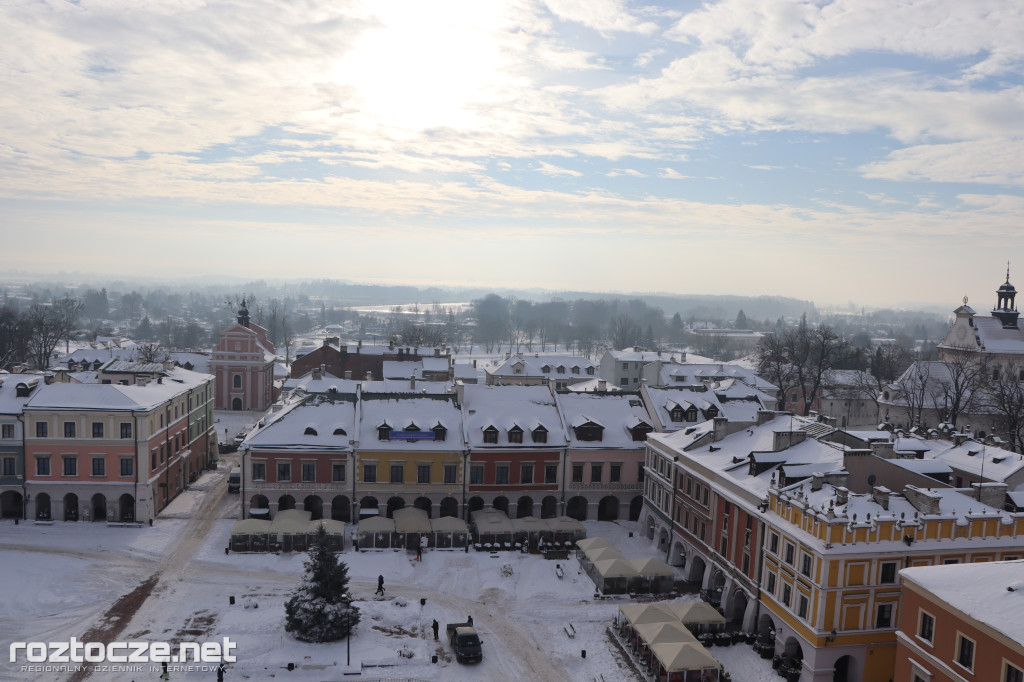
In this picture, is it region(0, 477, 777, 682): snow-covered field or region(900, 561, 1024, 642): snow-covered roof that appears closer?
region(900, 561, 1024, 642): snow-covered roof

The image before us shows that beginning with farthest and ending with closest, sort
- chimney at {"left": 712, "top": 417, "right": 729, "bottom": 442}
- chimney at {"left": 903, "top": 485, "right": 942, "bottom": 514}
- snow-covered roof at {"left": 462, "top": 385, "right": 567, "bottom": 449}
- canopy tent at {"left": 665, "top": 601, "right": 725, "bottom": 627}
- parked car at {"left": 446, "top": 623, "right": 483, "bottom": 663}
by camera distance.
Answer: snow-covered roof at {"left": 462, "top": 385, "right": 567, "bottom": 449} → chimney at {"left": 712, "top": 417, "right": 729, "bottom": 442} → canopy tent at {"left": 665, "top": 601, "right": 725, "bottom": 627} → parked car at {"left": 446, "top": 623, "right": 483, "bottom": 663} → chimney at {"left": 903, "top": 485, "right": 942, "bottom": 514}

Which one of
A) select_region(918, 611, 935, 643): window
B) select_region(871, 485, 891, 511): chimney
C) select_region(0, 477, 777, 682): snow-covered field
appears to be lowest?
select_region(0, 477, 777, 682): snow-covered field

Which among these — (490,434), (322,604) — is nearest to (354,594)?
(322,604)

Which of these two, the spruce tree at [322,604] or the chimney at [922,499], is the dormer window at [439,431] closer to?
the spruce tree at [322,604]

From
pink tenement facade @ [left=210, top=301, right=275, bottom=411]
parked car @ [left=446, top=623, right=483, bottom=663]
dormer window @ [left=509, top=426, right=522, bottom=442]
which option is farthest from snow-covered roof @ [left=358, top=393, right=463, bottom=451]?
pink tenement facade @ [left=210, top=301, right=275, bottom=411]

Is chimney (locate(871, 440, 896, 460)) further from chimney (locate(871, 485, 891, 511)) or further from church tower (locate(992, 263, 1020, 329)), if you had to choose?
church tower (locate(992, 263, 1020, 329))

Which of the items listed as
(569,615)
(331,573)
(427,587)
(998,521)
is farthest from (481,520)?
(998,521)

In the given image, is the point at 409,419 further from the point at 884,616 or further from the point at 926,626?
the point at 926,626
